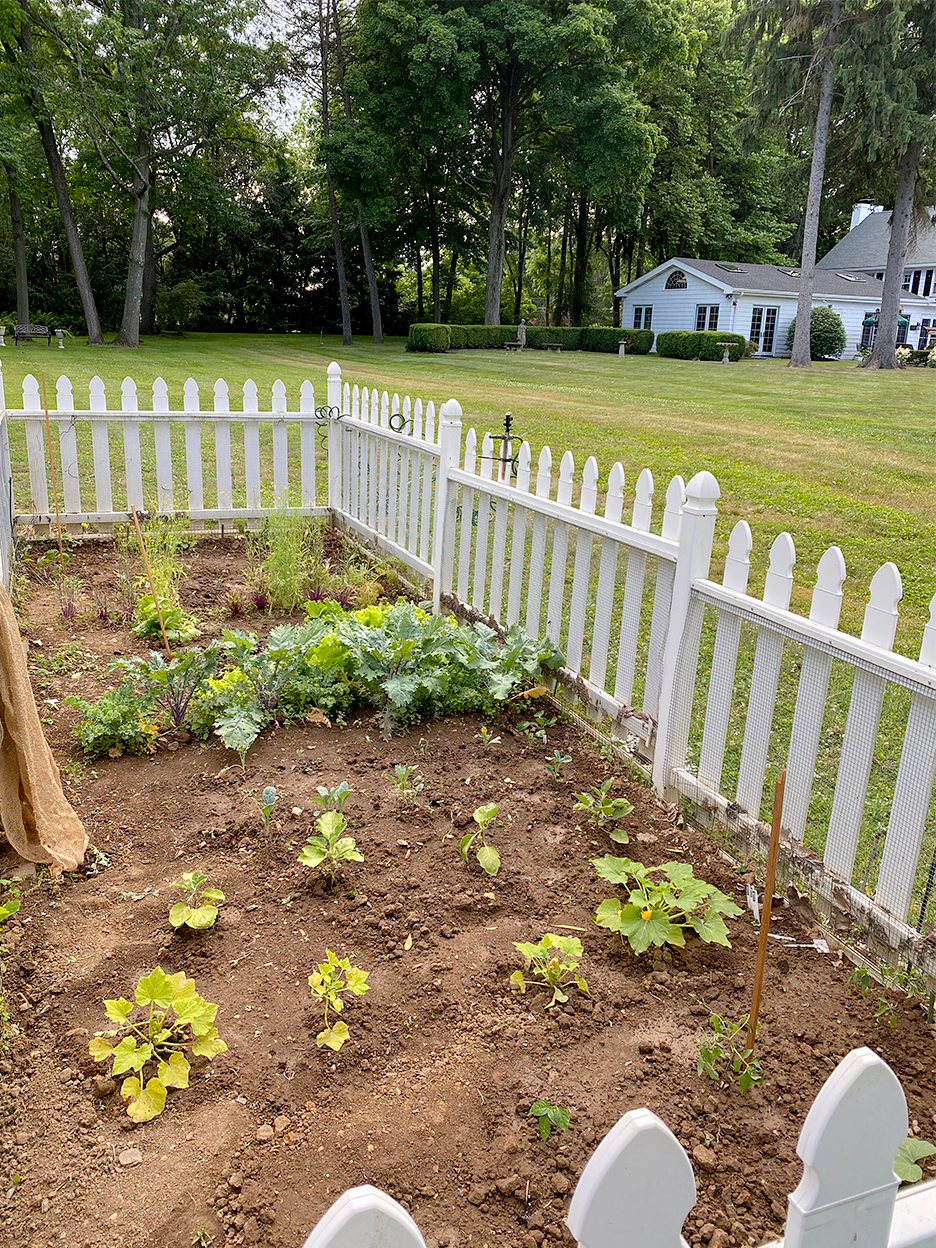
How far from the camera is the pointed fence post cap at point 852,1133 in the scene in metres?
0.99

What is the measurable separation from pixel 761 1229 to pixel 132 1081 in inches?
52.5

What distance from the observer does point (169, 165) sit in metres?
25.3

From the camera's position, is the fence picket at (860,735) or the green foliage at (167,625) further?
the green foliage at (167,625)

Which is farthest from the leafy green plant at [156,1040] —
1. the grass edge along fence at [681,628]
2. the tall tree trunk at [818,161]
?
the tall tree trunk at [818,161]

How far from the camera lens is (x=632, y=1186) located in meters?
0.94

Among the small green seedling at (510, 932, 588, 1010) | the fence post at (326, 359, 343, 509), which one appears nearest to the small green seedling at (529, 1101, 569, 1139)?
the small green seedling at (510, 932, 588, 1010)

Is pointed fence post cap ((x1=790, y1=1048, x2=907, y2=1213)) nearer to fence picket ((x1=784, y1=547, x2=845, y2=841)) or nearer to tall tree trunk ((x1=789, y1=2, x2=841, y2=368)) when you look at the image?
fence picket ((x1=784, y1=547, x2=845, y2=841))

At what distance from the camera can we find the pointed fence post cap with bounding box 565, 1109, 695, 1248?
3.01 ft

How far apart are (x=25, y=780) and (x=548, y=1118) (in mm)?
1802

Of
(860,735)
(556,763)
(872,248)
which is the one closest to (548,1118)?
(860,735)

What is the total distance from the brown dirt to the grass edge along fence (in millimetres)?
218

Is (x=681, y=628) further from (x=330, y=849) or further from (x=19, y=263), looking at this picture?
(x=19, y=263)

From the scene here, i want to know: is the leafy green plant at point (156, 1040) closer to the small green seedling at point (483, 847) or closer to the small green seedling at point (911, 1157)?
the small green seedling at point (483, 847)

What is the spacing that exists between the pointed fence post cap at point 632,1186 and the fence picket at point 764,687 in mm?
1993
